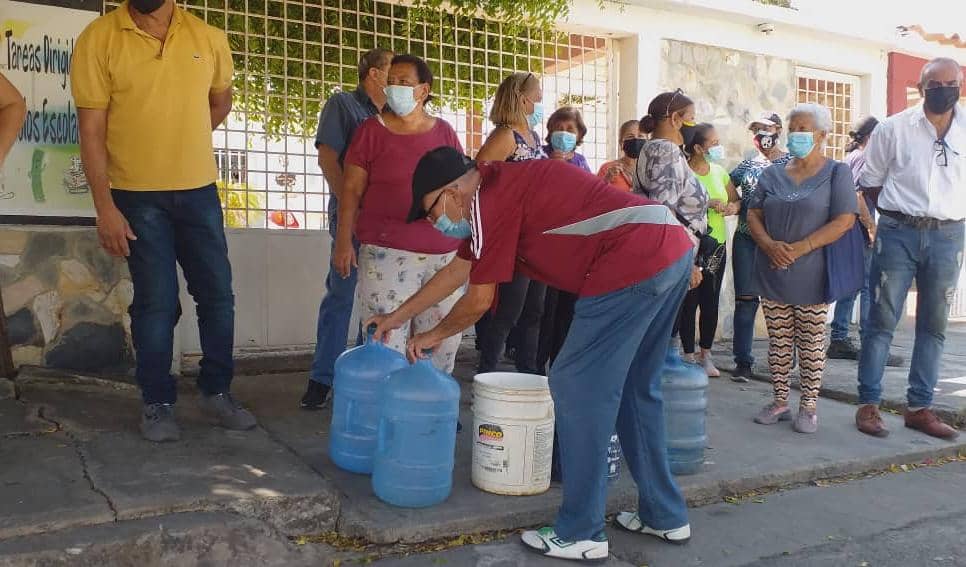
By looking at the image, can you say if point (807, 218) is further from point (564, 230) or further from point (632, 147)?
point (564, 230)

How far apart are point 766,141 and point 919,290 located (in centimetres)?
201

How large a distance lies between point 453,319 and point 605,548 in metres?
1.02

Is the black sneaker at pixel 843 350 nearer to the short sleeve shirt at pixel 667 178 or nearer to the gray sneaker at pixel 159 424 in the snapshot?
the short sleeve shirt at pixel 667 178

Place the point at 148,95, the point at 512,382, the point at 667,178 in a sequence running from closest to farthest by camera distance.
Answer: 1. the point at 512,382
2. the point at 148,95
3. the point at 667,178

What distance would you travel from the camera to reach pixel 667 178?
170 inches

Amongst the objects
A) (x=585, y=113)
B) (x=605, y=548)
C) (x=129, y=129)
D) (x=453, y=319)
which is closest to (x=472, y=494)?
(x=605, y=548)

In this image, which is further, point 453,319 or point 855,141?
point 855,141

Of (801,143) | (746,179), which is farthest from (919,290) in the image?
(746,179)

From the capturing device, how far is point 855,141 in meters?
7.75

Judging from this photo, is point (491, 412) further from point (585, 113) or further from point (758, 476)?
point (585, 113)

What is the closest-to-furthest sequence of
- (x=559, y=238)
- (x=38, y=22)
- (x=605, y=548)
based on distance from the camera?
(x=559, y=238), (x=605, y=548), (x=38, y=22)

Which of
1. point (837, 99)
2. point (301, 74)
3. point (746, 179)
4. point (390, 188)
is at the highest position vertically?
point (837, 99)

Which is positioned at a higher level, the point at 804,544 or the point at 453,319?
the point at 453,319

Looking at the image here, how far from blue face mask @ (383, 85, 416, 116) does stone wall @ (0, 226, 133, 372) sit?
7.66 feet
